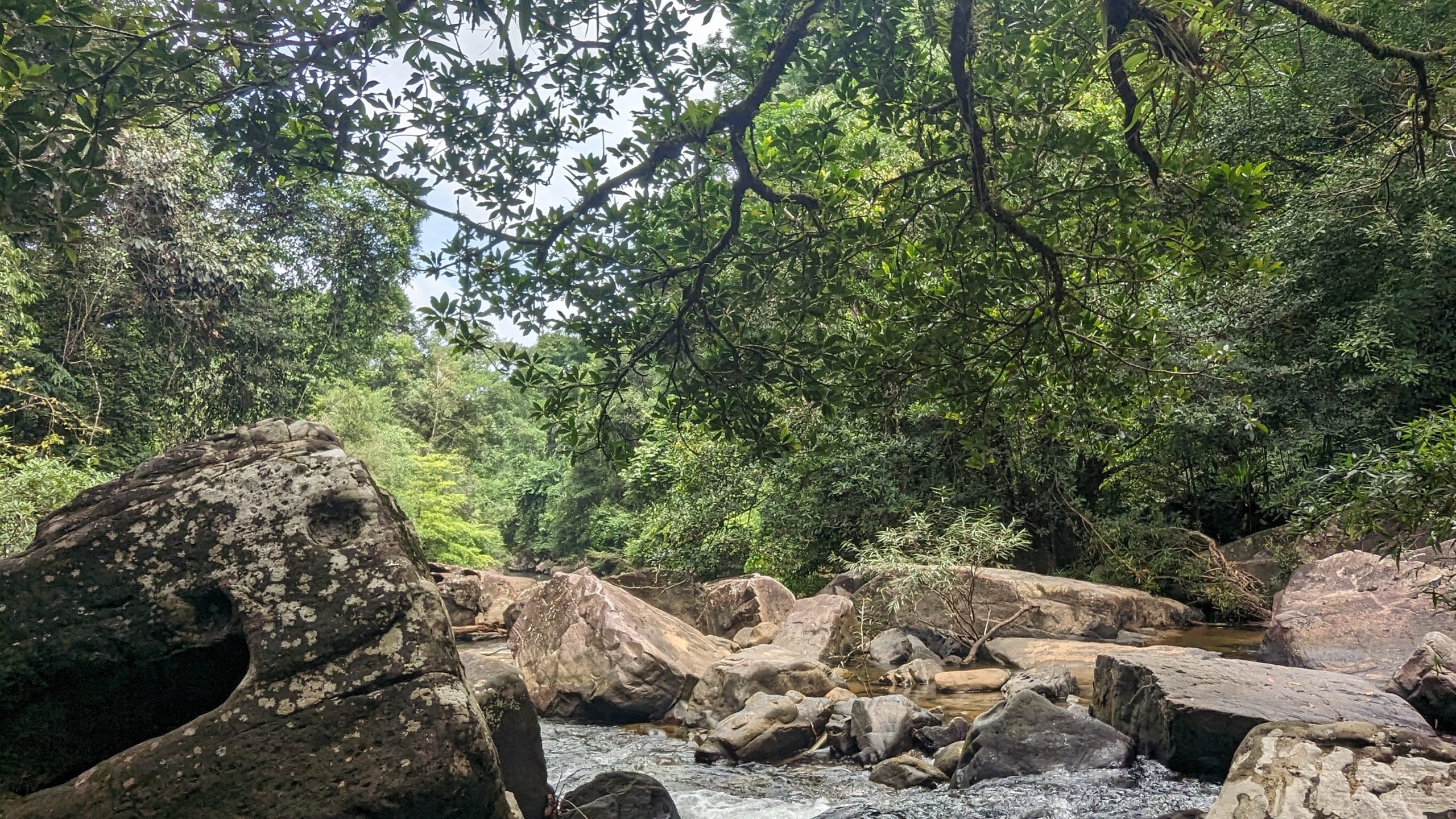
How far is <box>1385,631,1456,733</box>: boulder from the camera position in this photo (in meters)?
5.96

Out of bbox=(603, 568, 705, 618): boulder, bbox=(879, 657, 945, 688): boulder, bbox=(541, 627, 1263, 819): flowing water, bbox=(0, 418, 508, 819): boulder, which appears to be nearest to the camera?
bbox=(0, 418, 508, 819): boulder

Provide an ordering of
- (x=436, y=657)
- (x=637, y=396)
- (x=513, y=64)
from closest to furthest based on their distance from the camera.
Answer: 1. (x=436, y=657)
2. (x=513, y=64)
3. (x=637, y=396)

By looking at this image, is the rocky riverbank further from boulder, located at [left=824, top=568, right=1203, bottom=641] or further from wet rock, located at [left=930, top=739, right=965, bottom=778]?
boulder, located at [left=824, top=568, right=1203, bottom=641]

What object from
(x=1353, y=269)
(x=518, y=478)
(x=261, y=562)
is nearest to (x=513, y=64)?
(x=261, y=562)

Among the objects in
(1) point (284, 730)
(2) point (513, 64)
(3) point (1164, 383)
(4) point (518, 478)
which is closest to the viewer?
(1) point (284, 730)

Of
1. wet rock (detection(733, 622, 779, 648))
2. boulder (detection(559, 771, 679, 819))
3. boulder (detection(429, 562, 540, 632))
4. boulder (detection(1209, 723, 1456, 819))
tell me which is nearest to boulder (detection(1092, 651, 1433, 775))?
boulder (detection(1209, 723, 1456, 819))

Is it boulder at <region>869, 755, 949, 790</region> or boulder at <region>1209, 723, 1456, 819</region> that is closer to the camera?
boulder at <region>1209, 723, 1456, 819</region>

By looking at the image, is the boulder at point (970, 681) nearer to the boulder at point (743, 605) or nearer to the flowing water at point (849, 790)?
the flowing water at point (849, 790)

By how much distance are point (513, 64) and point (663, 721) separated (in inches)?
267

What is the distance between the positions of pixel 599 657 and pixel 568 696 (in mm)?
505

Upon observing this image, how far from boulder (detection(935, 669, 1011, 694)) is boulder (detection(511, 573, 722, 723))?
2.71 metres

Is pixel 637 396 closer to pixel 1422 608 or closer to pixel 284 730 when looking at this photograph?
pixel 1422 608

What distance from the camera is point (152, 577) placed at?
3090 millimetres

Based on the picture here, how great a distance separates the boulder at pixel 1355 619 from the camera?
325 inches
